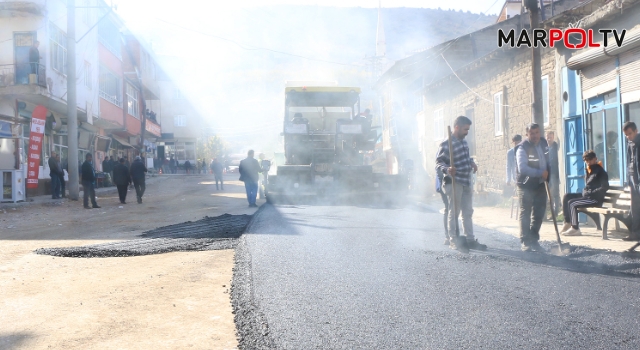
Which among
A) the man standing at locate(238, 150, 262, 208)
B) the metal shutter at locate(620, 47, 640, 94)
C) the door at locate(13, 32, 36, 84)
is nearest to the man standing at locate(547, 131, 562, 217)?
the metal shutter at locate(620, 47, 640, 94)

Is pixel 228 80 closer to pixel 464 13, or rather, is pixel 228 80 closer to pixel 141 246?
pixel 464 13

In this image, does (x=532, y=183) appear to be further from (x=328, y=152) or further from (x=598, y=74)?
(x=328, y=152)

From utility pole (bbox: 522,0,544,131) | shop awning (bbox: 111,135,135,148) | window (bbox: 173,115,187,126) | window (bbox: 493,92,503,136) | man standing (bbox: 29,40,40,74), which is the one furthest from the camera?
window (bbox: 173,115,187,126)

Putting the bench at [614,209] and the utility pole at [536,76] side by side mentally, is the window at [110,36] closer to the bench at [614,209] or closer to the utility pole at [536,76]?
the utility pole at [536,76]

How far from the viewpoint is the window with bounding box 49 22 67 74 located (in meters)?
21.1

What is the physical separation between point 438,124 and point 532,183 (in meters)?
18.0

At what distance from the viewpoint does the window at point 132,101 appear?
35.1 meters

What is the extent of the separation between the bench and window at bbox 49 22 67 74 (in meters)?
18.7

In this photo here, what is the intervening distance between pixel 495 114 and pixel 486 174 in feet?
6.98

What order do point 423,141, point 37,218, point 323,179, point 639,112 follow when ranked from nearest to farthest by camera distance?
point 639,112 < point 37,218 < point 323,179 < point 423,141

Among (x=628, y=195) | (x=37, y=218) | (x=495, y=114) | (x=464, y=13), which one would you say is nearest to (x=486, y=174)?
(x=495, y=114)

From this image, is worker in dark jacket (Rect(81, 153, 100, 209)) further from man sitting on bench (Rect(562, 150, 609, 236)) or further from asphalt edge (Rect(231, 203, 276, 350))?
man sitting on bench (Rect(562, 150, 609, 236))

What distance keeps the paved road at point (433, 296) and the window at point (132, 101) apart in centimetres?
2935

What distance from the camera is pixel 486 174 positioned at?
63.0 feet
